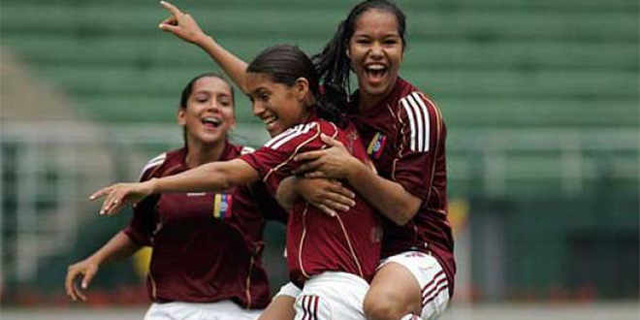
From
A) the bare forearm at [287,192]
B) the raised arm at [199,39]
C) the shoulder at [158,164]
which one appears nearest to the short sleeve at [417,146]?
the bare forearm at [287,192]

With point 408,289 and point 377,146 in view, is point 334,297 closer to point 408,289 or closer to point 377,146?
point 408,289

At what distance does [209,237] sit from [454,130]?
369 inches

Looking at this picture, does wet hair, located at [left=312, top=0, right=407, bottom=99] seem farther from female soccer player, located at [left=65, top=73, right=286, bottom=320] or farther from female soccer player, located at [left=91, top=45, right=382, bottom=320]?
female soccer player, located at [left=65, top=73, right=286, bottom=320]

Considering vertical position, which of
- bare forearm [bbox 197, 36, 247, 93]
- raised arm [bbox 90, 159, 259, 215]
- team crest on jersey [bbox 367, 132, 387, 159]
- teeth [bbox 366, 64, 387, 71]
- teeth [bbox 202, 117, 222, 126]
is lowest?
raised arm [bbox 90, 159, 259, 215]

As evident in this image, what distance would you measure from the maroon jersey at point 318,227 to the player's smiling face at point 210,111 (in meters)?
0.94

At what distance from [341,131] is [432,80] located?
10.8m

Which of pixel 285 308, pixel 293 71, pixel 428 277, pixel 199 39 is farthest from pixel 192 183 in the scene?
pixel 199 39

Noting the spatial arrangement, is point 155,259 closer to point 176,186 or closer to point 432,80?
point 176,186

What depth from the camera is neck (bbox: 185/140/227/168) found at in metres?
6.09

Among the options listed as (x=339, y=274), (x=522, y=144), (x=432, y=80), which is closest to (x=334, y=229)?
(x=339, y=274)

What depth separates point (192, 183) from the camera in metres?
4.93

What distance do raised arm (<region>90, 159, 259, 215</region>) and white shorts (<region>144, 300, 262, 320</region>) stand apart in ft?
3.66

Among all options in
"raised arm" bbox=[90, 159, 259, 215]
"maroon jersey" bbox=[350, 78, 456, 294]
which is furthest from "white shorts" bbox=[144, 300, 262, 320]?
"raised arm" bbox=[90, 159, 259, 215]

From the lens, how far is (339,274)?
5020mm
